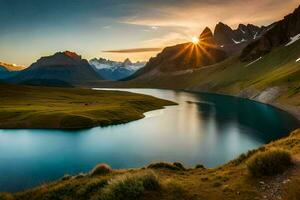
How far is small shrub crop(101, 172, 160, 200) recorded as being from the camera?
2061cm

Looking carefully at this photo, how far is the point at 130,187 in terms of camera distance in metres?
21.0

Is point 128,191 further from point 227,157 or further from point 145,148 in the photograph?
point 145,148

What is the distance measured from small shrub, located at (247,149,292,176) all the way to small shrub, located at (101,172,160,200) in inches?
265

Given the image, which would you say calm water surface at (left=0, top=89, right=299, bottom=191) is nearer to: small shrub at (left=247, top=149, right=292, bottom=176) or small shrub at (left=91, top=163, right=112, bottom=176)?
small shrub at (left=91, top=163, right=112, bottom=176)

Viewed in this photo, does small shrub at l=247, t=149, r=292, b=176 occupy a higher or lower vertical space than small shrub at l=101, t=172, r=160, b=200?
higher

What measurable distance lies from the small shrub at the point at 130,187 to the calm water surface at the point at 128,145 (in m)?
30.7

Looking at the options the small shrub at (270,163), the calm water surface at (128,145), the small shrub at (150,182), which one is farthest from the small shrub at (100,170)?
the calm water surface at (128,145)

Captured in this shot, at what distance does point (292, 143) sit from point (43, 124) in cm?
8691

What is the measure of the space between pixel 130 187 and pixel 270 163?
9.48 meters

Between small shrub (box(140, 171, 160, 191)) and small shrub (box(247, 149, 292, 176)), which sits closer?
small shrub (box(140, 171, 160, 191))

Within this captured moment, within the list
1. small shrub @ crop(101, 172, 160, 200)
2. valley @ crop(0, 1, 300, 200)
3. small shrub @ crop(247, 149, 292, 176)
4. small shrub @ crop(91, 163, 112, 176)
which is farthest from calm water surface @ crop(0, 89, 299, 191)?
small shrub @ crop(247, 149, 292, 176)

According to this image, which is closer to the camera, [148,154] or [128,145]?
[148,154]

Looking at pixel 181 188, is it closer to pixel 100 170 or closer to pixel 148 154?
pixel 100 170

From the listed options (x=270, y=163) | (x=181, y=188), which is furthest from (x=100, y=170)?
(x=270, y=163)
